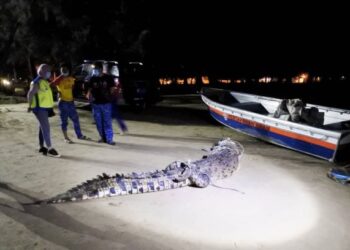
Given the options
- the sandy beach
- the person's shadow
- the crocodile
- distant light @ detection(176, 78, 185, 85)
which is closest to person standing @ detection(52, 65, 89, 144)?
the sandy beach

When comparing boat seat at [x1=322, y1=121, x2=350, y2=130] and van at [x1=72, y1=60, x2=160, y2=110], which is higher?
van at [x1=72, y1=60, x2=160, y2=110]

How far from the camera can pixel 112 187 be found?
4.85 m

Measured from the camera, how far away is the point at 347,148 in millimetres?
6875

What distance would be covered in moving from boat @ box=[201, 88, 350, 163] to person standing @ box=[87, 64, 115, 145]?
3.72 metres

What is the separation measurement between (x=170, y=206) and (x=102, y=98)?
3.77 m

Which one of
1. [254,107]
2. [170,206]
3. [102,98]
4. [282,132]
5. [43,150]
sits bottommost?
[170,206]

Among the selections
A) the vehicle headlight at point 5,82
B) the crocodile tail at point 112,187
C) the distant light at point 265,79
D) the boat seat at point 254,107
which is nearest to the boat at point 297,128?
the boat seat at point 254,107

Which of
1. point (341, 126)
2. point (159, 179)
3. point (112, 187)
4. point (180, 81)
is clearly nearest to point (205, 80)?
point (180, 81)

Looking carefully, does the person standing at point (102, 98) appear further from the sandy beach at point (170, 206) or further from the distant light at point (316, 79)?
the distant light at point (316, 79)

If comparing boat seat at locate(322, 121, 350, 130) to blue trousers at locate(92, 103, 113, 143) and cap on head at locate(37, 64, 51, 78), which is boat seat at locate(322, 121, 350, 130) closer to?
blue trousers at locate(92, 103, 113, 143)

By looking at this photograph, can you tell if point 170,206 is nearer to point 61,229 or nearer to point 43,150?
point 61,229

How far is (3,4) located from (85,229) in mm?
22289

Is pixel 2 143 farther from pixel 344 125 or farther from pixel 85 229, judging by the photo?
pixel 344 125

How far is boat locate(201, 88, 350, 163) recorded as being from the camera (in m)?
6.85
